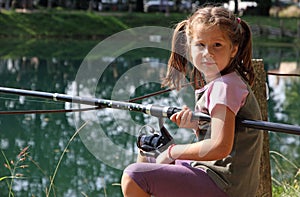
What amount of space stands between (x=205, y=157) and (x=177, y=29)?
398 mm

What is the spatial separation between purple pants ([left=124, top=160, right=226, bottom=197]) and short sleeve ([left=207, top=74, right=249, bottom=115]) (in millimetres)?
171

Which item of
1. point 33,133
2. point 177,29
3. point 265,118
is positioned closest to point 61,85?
point 33,133

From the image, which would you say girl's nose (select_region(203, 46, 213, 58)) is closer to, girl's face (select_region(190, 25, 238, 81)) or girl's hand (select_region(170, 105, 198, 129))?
girl's face (select_region(190, 25, 238, 81))

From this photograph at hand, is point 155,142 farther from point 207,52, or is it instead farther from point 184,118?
point 207,52

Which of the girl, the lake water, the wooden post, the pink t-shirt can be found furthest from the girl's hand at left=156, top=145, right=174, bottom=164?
the wooden post

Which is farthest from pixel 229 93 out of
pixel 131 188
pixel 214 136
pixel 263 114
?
pixel 263 114

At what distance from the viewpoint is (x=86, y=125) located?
3.22 meters

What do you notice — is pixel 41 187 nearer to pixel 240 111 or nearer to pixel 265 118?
pixel 265 118

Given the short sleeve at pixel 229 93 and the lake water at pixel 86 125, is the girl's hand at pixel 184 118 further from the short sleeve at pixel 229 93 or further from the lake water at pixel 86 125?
the lake water at pixel 86 125

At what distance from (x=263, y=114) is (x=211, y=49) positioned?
38.2 inches

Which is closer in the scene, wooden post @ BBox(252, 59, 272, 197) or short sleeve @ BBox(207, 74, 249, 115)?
short sleeve @ BBox(207, 74, 249, 115)

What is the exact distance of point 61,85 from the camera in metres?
9.81

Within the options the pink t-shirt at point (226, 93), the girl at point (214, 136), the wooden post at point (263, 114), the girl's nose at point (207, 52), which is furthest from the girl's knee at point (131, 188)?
the wooden post at point (263, 114)

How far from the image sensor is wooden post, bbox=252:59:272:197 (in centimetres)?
228
